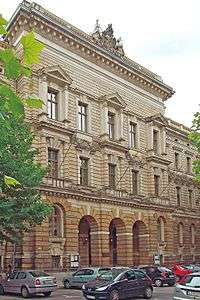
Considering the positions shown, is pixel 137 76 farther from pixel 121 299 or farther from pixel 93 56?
pixel 121 299

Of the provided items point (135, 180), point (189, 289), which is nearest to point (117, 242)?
point (135, 180)

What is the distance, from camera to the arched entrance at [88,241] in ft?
137

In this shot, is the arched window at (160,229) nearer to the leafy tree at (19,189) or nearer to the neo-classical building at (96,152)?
the neo-classical building at (96,152)

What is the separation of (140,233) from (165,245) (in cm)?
352

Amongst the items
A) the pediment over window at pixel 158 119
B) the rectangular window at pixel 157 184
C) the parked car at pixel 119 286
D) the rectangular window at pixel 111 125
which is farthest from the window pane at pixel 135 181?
the parked car at pixel 119 286

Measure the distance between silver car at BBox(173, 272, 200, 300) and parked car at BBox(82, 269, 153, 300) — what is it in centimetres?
762

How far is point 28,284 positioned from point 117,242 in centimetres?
1975

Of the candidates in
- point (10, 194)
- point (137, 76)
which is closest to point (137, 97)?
point (137, 76)

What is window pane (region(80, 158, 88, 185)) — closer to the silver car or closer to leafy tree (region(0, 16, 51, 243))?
leafy tree (region(0, 16, 51, 243))

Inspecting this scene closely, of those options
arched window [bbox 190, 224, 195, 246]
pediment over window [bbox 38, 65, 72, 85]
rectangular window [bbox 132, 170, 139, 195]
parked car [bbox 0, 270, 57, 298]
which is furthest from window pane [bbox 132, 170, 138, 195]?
parked car [bbox 0, 270, 57, 298]

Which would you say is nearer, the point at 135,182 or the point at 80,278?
the point at 80,278

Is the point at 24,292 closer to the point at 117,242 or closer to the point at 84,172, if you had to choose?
the point at 84,172

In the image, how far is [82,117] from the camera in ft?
141

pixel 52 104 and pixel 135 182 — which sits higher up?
pixel 52 104
